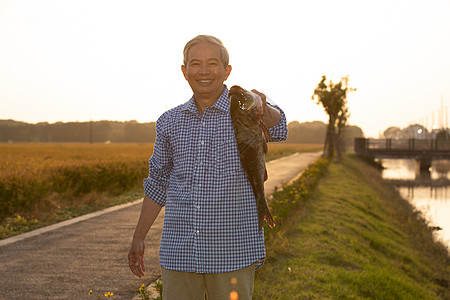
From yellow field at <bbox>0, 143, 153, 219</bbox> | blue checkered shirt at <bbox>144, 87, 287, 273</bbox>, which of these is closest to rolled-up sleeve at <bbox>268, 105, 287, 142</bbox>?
blue checkered shirt at <bbox>144, 87, 287, 273</bbox>

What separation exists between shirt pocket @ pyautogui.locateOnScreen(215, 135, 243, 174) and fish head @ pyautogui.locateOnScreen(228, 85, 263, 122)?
16 centimetres

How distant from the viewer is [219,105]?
2.16 metres

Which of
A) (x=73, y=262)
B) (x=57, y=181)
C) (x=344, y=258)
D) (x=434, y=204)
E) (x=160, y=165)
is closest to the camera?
(x=160, y=165)

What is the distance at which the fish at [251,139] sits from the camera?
6.55ft

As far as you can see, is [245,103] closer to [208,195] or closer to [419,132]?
[208,195]

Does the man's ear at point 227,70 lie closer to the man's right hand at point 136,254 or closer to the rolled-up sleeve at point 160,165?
the rolled-up sleeve at point 160,165

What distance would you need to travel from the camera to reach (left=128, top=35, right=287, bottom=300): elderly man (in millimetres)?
2037

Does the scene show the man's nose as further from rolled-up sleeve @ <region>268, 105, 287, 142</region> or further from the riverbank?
the riverbank

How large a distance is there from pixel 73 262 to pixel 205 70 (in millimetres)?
4380

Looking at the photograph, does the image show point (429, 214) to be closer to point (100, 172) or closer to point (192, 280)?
point (100, 172)

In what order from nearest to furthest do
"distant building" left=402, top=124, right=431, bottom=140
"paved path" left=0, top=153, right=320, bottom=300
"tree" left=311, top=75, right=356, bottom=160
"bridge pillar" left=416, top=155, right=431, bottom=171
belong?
"paved path" left=0, top=153, right=320, bottom=300, "tree" left=311, top=75, right=356, bottom=160, "bridge pillar" left=416, top=155, right=431, bottom=171, "distant building" left=402, top=124, right=431, bottom=140

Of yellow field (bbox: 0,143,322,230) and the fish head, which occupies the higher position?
the fish head

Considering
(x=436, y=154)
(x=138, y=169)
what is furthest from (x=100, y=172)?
(x=436, y=154)

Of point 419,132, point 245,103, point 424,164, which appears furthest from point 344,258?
point 419,132
